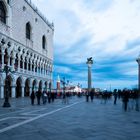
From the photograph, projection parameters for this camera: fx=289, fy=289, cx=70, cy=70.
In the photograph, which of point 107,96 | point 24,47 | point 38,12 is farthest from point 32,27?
point 107,96

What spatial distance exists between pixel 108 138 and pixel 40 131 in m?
2.44

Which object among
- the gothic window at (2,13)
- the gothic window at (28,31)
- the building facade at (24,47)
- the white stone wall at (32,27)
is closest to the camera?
the gothic window at (2,13)

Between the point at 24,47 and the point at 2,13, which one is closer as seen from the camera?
the point at 2,13

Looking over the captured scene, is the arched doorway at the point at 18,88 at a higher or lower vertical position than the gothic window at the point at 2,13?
lower

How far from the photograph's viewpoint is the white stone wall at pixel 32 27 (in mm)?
48656

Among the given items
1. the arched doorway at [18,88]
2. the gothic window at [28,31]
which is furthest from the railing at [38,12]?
the arched doorway at [18,88]

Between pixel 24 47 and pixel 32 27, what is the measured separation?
7057mm

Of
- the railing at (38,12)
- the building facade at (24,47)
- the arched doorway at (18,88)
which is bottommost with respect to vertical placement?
the arched doorway at (18,88)

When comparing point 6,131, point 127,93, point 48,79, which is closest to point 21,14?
point 48,79

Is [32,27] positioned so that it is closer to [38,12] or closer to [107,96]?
[38,12]

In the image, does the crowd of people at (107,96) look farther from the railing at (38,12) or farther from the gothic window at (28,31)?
the railing at (38,12)

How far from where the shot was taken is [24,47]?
5309 centimetres

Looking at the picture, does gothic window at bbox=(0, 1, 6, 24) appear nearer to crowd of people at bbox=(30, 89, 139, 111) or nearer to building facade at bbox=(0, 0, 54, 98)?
building facade at bbox=(0, 0, 54, 98)

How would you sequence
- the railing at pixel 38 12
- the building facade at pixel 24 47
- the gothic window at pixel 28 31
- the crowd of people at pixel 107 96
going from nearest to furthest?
the crowd of people at pixel 107 96, the building facade at pixel 24 47, the gothic window at pixel 28 31, the railing at pixel 38 12
